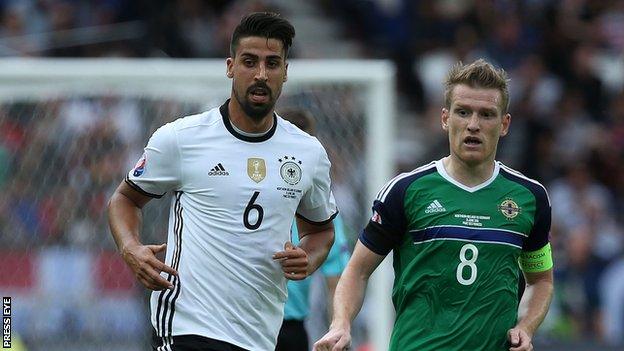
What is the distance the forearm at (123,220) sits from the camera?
5920 millimetres

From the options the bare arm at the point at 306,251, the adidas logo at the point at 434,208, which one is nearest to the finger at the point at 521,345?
the adidas logo at the point at 434,208

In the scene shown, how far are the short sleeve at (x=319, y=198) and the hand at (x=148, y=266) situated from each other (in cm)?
73

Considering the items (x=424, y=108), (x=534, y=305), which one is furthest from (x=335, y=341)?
(x=424, y=108)

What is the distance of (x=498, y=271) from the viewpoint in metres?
5.51

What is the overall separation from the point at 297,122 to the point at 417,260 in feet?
7.45

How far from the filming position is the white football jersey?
19.4ft

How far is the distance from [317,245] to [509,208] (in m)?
1.07

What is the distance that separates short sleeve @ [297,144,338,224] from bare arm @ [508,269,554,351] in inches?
39.8

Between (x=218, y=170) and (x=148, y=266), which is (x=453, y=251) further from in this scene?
(x=148, y=266)

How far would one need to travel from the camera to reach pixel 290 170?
6.08 metres

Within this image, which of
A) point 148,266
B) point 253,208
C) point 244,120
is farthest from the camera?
point 244,120

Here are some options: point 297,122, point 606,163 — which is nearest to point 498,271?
point 297,122

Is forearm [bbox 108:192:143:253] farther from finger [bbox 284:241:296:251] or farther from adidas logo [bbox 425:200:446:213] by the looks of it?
adidas logo [bbox 425:200:446:213]

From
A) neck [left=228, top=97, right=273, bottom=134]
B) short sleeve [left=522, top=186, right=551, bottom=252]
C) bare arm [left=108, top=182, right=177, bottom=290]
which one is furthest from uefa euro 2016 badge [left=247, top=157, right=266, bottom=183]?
short sleeve [left=522, top=186, right=551, bottom=252]
